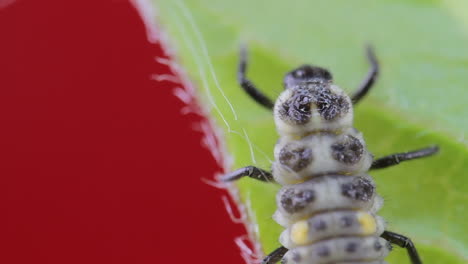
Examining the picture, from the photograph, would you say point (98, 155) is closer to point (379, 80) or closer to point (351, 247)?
point (351, 247)

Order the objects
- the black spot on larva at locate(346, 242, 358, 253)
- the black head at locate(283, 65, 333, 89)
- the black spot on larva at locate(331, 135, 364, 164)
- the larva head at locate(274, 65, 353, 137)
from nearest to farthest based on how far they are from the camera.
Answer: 1. the black spot on larva at locate(346, 242, 358, 253)
2. the black spot on larva at locate(331, 135, 364, 164)
3. the larva head at locate(274, 65, 353, 137)
4. the black head at locate(283, 65, 333, 89)

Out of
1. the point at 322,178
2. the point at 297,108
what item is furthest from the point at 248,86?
the point at 322,178

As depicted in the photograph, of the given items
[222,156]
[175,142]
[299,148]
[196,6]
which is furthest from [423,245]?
[196,6]

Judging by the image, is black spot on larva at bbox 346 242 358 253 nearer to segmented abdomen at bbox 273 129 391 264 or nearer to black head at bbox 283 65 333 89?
segmented abdomen at bbox 273 129 391 264

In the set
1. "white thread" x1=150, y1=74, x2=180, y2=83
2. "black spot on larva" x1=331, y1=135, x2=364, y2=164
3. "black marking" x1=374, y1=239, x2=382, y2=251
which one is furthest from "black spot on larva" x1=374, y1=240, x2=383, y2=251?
"white thread" x1=150, y1=74, x2=180, y2=83

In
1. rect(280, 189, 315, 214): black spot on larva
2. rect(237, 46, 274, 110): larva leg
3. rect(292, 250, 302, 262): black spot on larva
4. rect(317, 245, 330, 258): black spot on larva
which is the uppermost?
rect(237, 46, 274, 110): larva leg

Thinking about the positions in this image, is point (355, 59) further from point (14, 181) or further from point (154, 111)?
point (14, 181)
